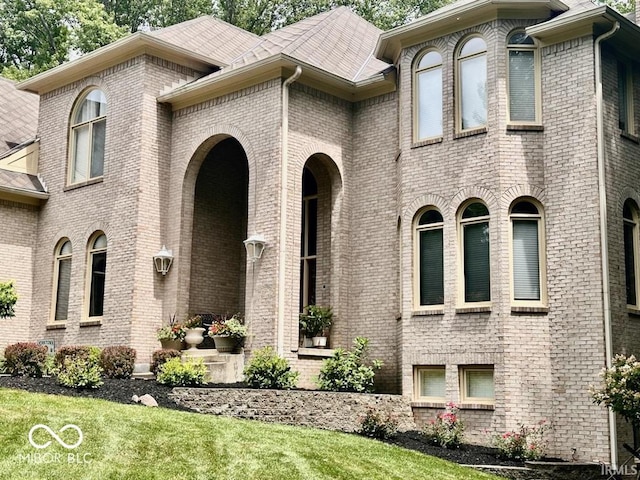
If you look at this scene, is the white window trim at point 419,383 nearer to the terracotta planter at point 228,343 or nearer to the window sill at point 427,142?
the terracotta planter at point 228,343

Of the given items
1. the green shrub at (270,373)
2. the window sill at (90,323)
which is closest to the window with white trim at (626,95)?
the green shrub at (270,373)

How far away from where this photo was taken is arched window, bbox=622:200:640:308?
1430 cm

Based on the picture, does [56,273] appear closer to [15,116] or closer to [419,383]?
[15,116]

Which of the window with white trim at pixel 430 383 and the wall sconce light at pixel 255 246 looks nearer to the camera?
the window with white trim at pixel 430 383

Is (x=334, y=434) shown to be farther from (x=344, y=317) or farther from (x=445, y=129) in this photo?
Answer: (x=445, y=129)

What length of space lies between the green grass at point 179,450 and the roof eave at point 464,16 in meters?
7.41

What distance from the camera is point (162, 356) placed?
55.5ft

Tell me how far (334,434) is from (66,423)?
3817mm

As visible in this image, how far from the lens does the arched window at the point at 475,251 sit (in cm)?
1445

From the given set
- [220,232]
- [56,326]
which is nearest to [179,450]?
[220,232]

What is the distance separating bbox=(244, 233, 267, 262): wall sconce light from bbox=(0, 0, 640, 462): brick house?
0.55 ft

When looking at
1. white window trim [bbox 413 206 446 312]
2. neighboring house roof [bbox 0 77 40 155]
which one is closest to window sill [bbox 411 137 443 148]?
white window trim [bbox 413 206 446 312]

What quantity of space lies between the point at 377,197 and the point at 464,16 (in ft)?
13.1

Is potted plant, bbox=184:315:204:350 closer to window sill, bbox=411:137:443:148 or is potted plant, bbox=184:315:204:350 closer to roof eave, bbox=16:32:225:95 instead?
window sill, bbox=411:137:443:148
